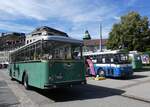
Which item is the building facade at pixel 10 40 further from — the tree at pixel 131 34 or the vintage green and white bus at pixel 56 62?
the vintage green and white bus at pixel 56 62

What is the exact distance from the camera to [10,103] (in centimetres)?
1101

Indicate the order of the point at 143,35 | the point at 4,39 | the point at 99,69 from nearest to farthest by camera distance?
1. the point at 99,69
2. the point at 143,35
3. the point at 4,39

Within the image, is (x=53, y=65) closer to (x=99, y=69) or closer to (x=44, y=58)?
(x=44, y=58)

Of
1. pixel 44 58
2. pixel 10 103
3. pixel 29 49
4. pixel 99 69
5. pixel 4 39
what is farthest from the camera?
pixel 4 39

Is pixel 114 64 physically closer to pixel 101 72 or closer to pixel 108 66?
pixel 108 66

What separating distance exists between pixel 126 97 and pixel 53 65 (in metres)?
3.64

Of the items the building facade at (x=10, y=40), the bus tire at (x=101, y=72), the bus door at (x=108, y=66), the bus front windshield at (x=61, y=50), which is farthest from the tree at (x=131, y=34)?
the building facade at (x=10, y=40)

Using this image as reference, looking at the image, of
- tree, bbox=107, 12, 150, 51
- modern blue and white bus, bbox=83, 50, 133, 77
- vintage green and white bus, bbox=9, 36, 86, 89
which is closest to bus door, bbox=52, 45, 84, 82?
vintage green and white bus, bbox=9, 36, 86, 89

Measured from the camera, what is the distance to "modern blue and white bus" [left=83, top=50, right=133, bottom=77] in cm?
2041

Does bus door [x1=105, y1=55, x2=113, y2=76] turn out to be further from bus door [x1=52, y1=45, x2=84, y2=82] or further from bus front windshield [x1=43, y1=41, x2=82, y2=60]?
bus door [x1=52, y1=45, x2=84, y2=82]

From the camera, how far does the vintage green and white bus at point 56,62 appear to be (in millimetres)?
11518

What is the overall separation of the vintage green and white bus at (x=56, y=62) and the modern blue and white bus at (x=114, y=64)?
806 centimetres

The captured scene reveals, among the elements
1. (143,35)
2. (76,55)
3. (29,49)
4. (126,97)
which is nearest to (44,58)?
(76,55)

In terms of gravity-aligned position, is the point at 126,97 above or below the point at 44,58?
below
